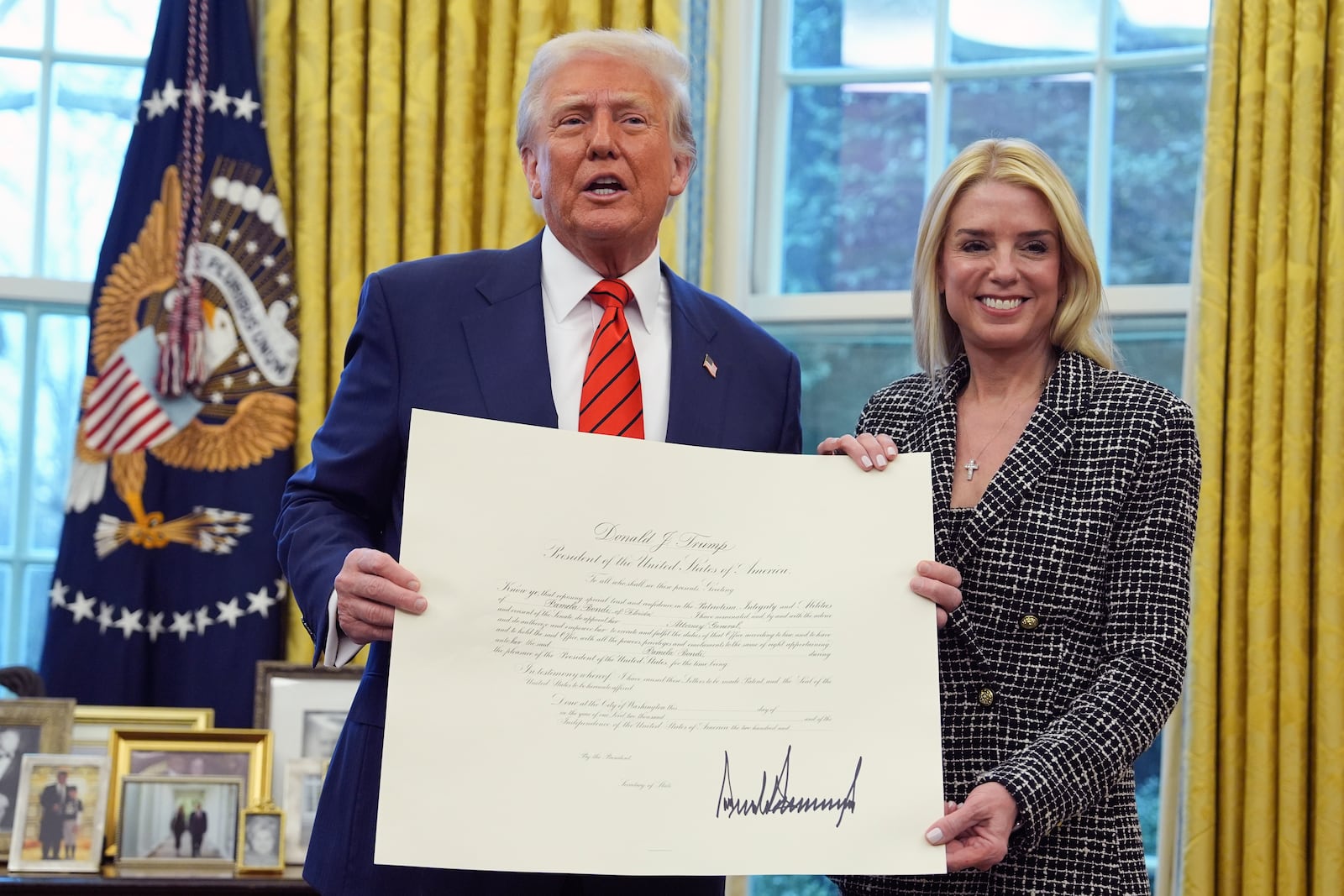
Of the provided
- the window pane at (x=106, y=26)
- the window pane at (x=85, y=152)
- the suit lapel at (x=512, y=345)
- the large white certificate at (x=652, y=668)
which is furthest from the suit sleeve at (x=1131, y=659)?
the window pane at (x=106, y=26)

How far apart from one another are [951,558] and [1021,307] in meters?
0.33

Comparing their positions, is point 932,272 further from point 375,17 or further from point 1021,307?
point 375,17

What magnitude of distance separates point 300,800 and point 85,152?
166 centimetres

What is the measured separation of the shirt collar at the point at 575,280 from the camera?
1.76m

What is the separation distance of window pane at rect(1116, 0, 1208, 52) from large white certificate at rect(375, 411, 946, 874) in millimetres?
1985

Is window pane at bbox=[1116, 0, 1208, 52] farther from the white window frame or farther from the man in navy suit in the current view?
the man in navy suit

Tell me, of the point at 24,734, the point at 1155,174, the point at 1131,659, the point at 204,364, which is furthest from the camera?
the point at 1155,174

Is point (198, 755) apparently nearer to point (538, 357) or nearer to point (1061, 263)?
point (538, 357)

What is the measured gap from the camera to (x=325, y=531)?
1.57 metres

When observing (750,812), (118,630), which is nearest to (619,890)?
(750,812)

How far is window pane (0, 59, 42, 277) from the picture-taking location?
3281 mm

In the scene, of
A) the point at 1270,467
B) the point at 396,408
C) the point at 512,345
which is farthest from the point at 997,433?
the point at 1270,467

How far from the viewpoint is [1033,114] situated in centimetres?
323
